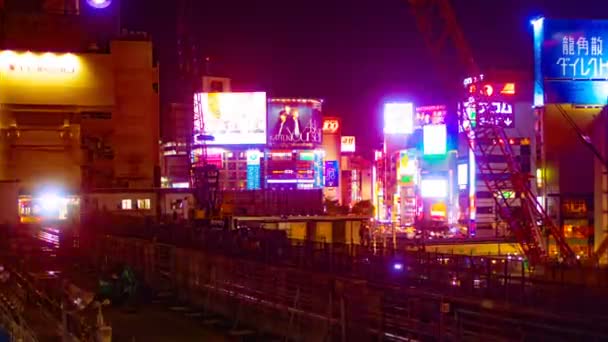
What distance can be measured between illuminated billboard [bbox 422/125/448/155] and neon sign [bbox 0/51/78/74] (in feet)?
133

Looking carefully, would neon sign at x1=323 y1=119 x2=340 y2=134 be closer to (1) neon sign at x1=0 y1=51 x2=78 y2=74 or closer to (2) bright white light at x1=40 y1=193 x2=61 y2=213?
(1) neon sign at x1=0 y1=51 x2=78 y2=74

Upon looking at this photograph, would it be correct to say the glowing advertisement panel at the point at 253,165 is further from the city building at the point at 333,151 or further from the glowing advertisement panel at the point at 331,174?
the city building at the point at 333,151

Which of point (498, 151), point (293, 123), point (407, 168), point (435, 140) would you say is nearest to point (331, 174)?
point (407, 168)

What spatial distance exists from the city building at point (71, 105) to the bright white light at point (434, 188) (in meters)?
32.2

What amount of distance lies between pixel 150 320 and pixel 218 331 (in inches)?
94.0

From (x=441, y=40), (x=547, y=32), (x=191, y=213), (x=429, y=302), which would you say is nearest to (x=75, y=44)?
(x=191, y=213)

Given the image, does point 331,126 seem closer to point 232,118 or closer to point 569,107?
point 232,118

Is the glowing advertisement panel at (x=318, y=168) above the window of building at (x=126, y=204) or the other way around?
above

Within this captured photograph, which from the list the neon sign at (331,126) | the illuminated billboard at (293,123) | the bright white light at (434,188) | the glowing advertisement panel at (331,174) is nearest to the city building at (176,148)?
the illuminated billboard at (293,123)

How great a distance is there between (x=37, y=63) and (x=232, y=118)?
22.4 meters

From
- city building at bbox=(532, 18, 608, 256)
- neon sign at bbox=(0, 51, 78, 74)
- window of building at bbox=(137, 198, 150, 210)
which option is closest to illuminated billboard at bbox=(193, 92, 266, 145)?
neon sign at bbox=(0, 51, 78, 74)

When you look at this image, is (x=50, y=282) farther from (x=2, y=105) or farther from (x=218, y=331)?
(x=2, y=105)

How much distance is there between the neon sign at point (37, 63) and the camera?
59.5 m

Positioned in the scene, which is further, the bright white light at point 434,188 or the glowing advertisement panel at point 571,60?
the bright white light at point 434,188
